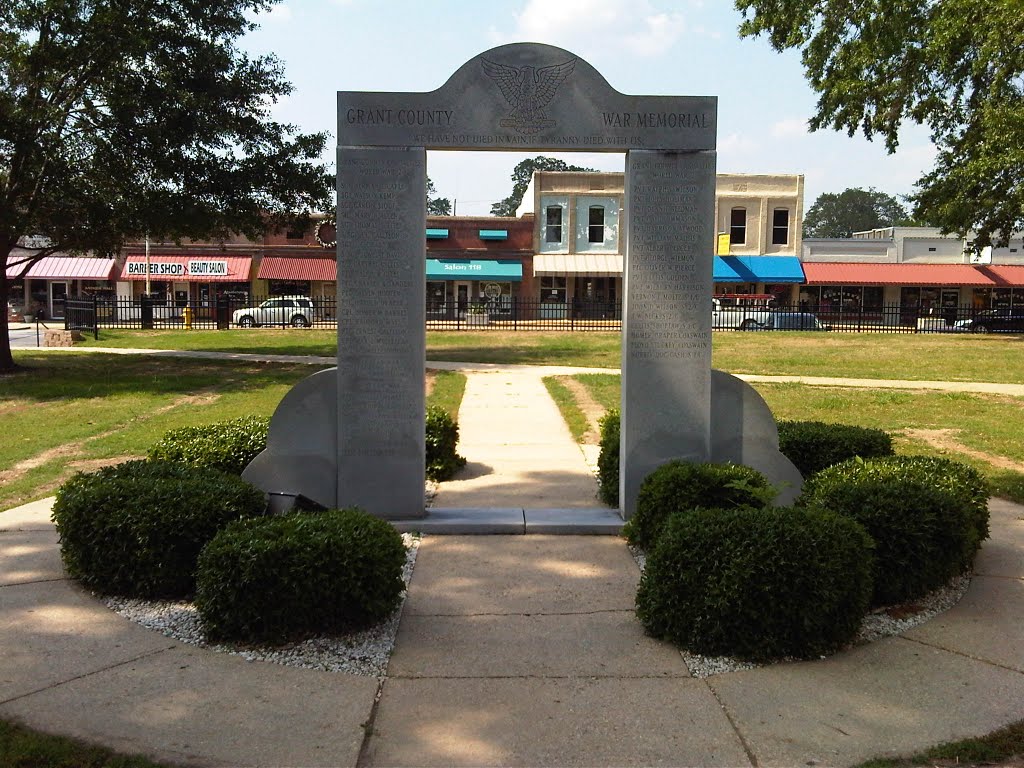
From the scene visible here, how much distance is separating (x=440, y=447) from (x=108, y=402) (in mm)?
8348

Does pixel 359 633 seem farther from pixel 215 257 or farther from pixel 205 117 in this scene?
pixel 215 257

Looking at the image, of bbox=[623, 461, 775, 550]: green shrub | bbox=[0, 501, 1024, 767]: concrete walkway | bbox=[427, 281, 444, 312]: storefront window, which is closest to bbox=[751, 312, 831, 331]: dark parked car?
bbox=[427, 281, 444, 312]: storefront window

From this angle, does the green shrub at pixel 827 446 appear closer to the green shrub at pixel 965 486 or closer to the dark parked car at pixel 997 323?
the green shrub at pixel 965 486

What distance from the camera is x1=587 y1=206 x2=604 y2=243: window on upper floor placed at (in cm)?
4878

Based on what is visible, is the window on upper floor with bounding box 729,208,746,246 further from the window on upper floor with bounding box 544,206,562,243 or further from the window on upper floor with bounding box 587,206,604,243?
the window on upper floor with bounding box 544,206,562,243

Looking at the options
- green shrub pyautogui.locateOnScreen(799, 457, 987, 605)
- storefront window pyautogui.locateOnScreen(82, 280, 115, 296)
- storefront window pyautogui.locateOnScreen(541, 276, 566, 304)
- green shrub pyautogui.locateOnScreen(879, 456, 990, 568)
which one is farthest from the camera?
storefront window pyautogui.locateOnScreen(541, 276, 566, 304)

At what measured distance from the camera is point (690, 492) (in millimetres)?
6152

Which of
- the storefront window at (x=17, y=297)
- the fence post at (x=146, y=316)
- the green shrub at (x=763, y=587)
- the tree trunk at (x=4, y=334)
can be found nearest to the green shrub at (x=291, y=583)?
the green shrub at (x=763, y=587)

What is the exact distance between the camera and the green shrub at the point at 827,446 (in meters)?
7.48

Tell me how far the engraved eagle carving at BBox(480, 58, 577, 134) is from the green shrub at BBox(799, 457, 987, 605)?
3330 millimetres

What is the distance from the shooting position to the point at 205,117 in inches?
735

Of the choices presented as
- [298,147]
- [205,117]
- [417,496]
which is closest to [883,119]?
[298,147]

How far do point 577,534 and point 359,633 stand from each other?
2405 millimetres

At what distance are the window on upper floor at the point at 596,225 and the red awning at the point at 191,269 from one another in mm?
18029
